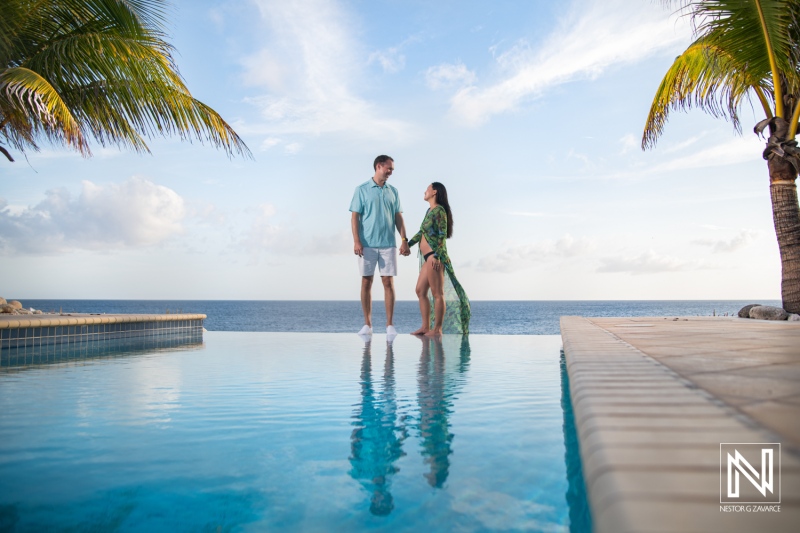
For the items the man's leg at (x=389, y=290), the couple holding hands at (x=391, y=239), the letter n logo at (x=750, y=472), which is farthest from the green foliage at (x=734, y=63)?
the letter n logo at (x=750, y=472)

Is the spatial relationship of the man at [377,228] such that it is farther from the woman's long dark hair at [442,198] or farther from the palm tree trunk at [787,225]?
the palm tree trunk at [787,225]

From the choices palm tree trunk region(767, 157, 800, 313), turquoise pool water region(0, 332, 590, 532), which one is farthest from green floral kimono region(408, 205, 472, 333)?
palm tree trunk region(767, 157, 800, 313)

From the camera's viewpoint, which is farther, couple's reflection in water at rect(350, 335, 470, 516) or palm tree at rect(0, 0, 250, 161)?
palm tree at rect(0, 0, 250, 161)

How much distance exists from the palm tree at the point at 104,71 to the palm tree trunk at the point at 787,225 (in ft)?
24.3

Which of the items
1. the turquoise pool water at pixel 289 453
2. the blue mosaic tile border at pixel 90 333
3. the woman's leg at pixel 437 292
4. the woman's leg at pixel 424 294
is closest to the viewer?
the turquoise pool water at pixel 289 453

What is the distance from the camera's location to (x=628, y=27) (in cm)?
1816

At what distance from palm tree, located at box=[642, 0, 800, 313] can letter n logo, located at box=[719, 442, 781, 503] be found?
26.9ft

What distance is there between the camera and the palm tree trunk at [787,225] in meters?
7.98

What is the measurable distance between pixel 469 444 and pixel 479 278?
41.8m

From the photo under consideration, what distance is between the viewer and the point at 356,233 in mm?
6898

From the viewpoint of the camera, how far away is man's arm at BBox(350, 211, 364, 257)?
6812 millimetres

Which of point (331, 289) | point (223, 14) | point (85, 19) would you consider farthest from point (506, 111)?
point (85, 19)

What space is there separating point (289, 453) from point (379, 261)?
17.2ft

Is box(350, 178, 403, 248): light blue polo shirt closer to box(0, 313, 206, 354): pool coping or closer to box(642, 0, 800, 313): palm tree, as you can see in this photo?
box(0, 313, 206, 354): pool coping
